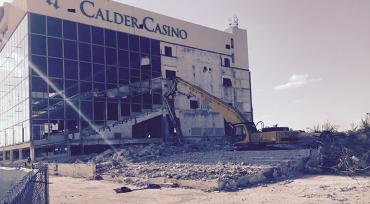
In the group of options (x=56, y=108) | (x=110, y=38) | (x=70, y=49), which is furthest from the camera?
(x=110, y=38)

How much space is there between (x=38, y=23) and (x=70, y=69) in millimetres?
5282

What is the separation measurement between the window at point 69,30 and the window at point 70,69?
2.54 m

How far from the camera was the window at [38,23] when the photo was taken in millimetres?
35031

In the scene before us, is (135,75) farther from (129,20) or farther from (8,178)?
(8,178)

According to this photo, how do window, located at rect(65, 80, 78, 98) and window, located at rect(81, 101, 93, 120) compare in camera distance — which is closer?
window, located at rect(65, 80, 78, 98)

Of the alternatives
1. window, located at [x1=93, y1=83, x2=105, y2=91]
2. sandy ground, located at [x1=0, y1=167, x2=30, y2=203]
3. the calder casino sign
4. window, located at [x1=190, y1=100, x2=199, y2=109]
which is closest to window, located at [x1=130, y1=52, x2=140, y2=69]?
the calder casino sign

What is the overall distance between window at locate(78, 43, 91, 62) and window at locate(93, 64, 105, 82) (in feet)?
3.58

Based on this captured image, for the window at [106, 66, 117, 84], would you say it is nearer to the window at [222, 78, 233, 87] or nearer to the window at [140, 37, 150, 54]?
the window at [140, 37, 150, 54]

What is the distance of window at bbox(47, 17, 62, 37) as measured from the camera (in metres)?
35.8

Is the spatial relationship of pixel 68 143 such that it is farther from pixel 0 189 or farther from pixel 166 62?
pixel 166 62

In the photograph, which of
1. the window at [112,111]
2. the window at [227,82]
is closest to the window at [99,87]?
the window at [112,111]

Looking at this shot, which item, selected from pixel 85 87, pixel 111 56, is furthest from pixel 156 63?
pixel 85 87

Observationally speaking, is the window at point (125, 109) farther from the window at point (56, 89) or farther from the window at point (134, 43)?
the window at point (56, 89)

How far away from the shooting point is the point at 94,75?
3847 centimetres
